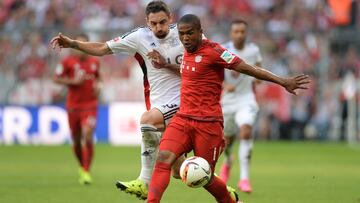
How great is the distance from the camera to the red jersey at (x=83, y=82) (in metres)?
17.0

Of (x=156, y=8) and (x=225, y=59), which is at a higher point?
(x=156, y=8)

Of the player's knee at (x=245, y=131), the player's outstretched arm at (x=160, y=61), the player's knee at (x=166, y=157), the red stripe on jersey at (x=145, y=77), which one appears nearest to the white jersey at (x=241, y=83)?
the player's knee at (x=245, y=131)

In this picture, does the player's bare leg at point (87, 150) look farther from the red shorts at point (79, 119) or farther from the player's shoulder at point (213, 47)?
the player's shoulder at point (213, 47)

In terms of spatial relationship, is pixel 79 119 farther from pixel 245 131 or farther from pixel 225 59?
pixel 225 59

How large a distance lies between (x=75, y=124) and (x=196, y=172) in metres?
7.55

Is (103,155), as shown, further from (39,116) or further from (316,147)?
(316,147)

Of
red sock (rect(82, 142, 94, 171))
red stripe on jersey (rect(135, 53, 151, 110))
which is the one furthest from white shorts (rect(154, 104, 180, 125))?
red sock (rect(82, 142, 94, 171))

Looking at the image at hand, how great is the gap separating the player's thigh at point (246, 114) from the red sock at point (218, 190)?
4761 mm

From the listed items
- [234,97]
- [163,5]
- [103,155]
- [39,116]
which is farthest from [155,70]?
[39,116]

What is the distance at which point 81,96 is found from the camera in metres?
17.0

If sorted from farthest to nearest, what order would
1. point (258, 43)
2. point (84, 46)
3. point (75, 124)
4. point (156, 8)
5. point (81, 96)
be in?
point (258, 43)
point (81, 96)
point (75, 124)
point (84, 46)
point (156, 8)

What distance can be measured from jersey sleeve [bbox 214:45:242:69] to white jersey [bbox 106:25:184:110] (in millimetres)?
991

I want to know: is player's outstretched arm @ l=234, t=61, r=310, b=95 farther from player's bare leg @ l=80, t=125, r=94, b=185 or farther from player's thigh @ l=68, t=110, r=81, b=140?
player's thigh @ l=68, t=110, r=81, b=140

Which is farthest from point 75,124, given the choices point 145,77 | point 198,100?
point 198,100
